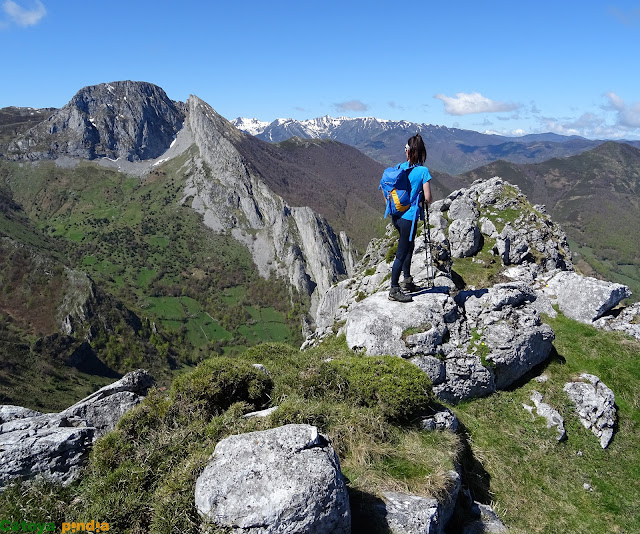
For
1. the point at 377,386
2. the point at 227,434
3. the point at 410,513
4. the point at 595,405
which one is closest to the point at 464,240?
the point at 595,405

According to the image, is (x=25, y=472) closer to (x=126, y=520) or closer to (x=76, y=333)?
(x=126, y=520)

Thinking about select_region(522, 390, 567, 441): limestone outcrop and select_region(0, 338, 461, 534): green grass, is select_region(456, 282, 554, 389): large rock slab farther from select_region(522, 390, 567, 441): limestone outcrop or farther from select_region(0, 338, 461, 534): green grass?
select_region(0, 338, 461, 534): green grass

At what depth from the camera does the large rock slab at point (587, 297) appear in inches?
756

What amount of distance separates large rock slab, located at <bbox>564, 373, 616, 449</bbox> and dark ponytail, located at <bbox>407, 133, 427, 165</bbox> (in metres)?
10.4

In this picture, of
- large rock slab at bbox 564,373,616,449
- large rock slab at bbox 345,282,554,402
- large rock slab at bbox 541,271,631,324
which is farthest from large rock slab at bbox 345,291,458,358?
large rock slab at bbox 541,271,631,324

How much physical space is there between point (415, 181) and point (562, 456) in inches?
406

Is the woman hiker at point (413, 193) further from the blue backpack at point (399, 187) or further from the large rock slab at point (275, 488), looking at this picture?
the large rock slab at point (275, 488)

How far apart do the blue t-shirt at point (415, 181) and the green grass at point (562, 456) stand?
688 cm

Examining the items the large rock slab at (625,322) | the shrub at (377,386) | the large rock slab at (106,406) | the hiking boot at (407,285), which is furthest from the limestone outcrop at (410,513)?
the large rock slab at (625,322)

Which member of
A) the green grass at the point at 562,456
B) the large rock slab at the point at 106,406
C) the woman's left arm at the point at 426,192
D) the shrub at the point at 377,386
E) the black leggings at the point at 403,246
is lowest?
the green grass at the point at 562,456

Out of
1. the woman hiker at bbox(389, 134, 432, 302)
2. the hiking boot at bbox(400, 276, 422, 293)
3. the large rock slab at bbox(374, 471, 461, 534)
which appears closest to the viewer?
the large rock slab at bbox(374, 471, 461, 534)

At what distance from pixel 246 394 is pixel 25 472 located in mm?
4587

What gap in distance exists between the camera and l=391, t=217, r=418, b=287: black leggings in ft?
46.9

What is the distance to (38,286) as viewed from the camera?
196m
